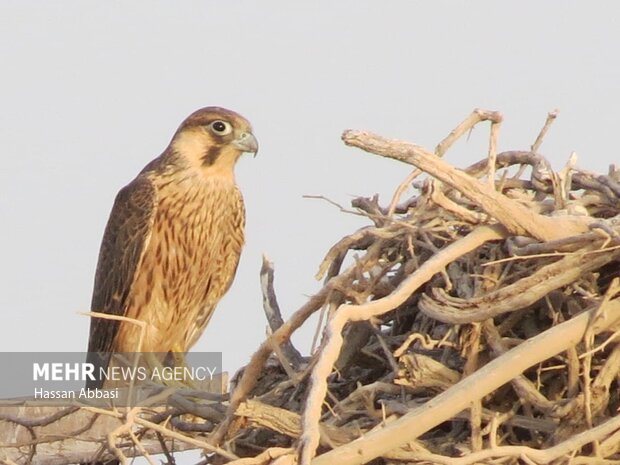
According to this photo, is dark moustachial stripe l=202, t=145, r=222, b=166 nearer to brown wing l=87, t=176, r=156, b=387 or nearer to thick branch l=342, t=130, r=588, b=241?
brown wing l=87, t=176, r=156, b=387

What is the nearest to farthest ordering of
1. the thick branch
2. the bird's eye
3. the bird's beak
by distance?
the thick branch, the bird's beak, the bird's eye

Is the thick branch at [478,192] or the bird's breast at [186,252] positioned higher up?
the thick branch at [478,192]

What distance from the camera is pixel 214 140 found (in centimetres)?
782

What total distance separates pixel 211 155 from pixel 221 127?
0.16 meters

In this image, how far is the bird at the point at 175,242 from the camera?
300 inches

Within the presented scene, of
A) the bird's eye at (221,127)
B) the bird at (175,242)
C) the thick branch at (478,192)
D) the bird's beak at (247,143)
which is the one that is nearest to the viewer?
the thick branch at (478,192)

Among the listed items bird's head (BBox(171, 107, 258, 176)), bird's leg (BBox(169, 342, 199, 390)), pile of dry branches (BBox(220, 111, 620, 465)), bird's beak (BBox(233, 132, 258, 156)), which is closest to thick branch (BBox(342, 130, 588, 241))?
pile of dry branches (BBox(220, 111, 620, 465))

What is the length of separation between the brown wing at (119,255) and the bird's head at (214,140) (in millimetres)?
289

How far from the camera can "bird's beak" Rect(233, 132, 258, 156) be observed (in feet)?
24.7

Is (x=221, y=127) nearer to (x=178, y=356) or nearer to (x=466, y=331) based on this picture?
(x=178, y=356)

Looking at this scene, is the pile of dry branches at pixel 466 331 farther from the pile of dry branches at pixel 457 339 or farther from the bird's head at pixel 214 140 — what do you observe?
the bird's head at pixel 214 140

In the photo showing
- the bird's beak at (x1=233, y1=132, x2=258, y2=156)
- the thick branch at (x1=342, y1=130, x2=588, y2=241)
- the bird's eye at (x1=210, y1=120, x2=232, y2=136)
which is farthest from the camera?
the bird's eye at (x1=210, y1=120, x2=232, y2=136)

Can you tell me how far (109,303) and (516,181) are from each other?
13.6 ft

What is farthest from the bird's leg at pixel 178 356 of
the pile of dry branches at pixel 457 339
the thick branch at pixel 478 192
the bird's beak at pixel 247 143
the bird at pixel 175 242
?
the thick branch at pixel 478 192
